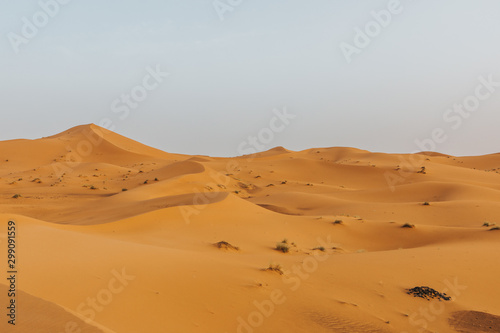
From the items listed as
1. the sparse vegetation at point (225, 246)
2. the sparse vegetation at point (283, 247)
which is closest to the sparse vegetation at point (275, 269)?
the sparse vegetation at point (225, 246)

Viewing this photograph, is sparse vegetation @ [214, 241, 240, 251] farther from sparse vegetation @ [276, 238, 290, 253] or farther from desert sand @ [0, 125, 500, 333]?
sparse vegetation @ [276, 238, 290, 253]

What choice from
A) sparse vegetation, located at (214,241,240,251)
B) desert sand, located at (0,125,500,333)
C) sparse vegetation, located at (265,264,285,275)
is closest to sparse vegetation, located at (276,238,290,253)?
desert sand, located at (0,125,500,333)

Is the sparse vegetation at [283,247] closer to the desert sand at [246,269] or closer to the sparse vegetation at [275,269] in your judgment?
the desert sand at [246,269]

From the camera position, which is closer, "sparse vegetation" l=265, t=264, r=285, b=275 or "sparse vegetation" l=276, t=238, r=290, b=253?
"sparse vegetation" l=265, t=264, r=285, b=275

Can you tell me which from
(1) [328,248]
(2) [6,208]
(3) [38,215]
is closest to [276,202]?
(1) [328,248]

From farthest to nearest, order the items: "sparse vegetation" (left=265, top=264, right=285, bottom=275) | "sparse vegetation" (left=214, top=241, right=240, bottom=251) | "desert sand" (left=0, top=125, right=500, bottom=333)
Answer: "sparse vegetation" (left=214, top=241, right=240, bottom=251)
"sparse vegetation" (left=265, top=264, right=285, bottom=275)
"desert sand" (left=0, top=125, right=500, bottom=333)

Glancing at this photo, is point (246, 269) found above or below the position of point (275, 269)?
below

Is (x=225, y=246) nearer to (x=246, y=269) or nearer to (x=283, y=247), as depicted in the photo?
(x=283, y=247)

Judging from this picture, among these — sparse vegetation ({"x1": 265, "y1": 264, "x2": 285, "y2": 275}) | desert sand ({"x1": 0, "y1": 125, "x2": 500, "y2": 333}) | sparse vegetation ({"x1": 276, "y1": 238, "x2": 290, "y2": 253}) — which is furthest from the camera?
sparse vegetation ({"x1": 276, "y1": 238, "x2": 290, "y2": 253})

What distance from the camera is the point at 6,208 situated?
21312mm

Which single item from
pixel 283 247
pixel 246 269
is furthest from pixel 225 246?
pixel 246 269

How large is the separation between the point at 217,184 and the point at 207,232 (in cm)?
1674

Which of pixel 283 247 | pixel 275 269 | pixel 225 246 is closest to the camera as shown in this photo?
pixel 275 269

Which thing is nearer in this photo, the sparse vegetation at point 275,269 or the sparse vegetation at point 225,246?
the sparse vegetation at point 275,269
